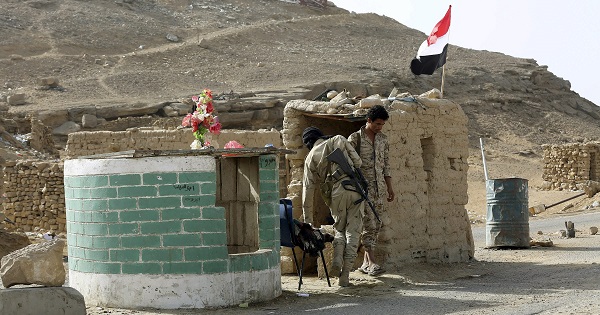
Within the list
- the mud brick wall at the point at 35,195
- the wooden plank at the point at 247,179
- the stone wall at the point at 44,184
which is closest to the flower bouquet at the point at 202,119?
the wooden plank at the point at 247,179

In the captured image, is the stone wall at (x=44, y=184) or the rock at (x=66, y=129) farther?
the rock at (x=66, y=129)

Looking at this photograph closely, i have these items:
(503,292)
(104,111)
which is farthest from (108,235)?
(104,111)

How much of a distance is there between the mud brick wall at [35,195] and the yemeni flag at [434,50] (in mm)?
6643

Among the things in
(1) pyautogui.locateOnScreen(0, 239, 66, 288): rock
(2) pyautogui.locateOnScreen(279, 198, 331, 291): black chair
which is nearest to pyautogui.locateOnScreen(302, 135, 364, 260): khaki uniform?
(2) pyautogui.locateOnScreen(279, 198, 331, 291): black chair

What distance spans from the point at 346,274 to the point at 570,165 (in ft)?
64.1

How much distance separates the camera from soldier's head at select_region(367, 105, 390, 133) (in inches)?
459

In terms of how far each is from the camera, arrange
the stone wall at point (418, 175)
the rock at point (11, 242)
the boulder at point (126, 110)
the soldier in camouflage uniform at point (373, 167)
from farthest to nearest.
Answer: the boulder at point (126, 110) → the rock at point (11, 242) → the stone wall at point (418, 175) → the soldier in camouflage uniform at point (373, 167)

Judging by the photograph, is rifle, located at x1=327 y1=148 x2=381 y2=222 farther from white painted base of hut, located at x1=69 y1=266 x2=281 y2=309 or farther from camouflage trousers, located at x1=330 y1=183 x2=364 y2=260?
white painted base of hut, located at x1=69 y1=266 x2=281 y2=309

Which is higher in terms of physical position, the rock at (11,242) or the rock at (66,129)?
the rock at (66,129)

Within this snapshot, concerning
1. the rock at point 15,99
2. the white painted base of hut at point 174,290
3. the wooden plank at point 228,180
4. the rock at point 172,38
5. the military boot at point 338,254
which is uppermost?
the rock at point 172,38

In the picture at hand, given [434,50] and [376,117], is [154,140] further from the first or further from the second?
[376,117]

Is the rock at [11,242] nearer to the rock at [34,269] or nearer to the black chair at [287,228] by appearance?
the black chair at [287,228]

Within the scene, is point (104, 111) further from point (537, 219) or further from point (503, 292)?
point (503, 292)

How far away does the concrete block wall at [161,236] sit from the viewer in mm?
10172
